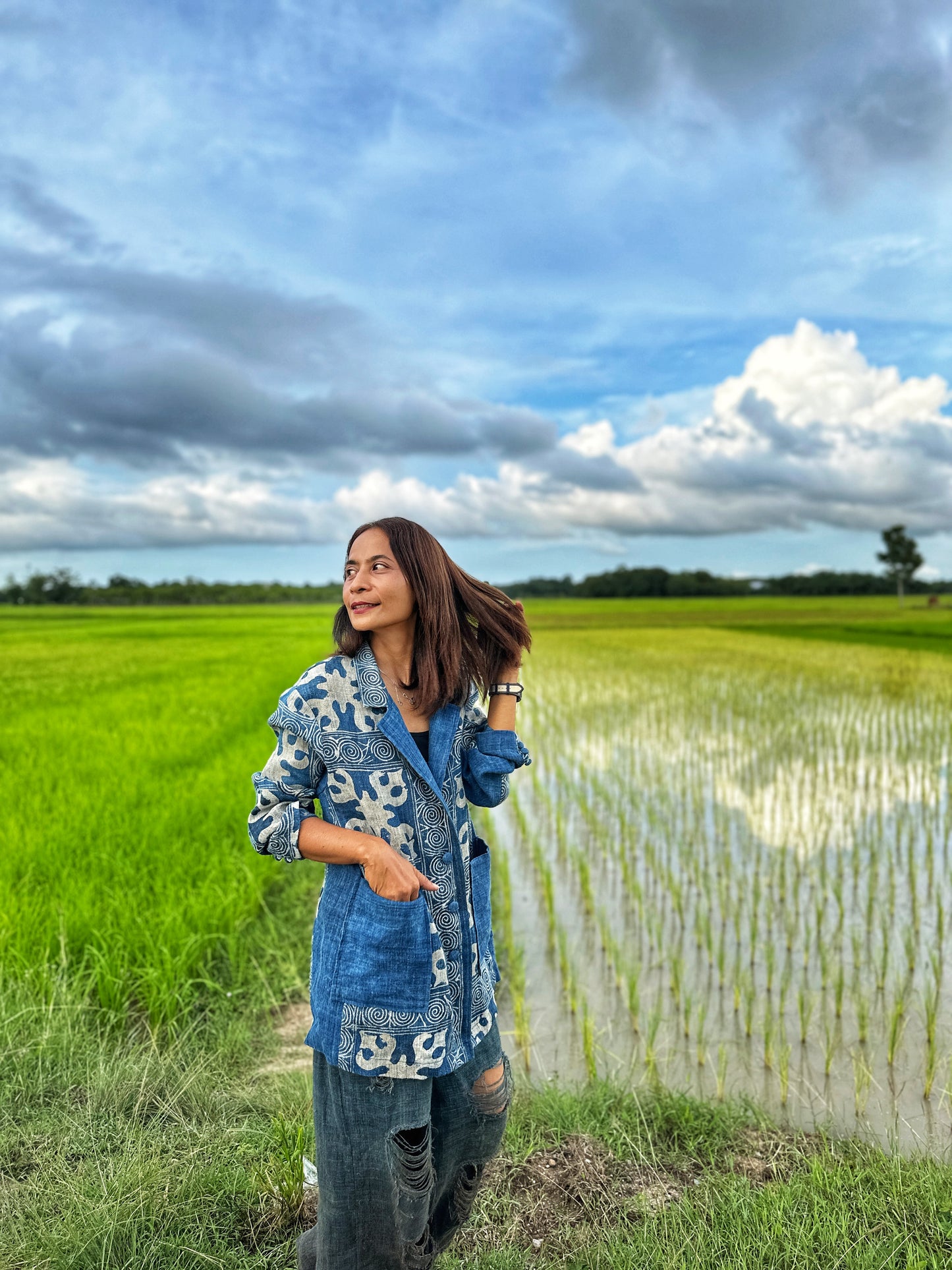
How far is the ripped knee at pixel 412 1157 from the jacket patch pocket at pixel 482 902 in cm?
32

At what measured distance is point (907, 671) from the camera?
49.1 ft

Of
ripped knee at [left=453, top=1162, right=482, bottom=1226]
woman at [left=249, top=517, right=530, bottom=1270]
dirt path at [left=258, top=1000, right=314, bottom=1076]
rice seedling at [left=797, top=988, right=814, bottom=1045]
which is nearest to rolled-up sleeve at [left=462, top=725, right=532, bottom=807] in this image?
woman at [left=249, top=517, right=530, bottom=1270]

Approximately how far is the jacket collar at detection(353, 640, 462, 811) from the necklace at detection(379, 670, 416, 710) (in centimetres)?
4

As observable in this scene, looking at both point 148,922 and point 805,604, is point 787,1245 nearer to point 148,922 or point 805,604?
point 148,922

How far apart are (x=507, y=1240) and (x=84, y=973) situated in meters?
2.07

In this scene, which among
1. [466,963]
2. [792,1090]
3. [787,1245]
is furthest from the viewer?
[792,1090]

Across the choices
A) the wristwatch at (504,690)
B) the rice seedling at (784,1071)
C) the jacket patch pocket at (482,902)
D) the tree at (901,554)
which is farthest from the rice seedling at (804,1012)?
the tree at (901,554)

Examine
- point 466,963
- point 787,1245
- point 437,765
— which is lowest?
point 787,1245

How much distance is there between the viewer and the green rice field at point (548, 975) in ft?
6.89

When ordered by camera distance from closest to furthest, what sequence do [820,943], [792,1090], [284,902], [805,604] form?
[792,1090]
[820,943]
[284,902]
[805,604]

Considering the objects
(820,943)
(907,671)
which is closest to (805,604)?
(907,671)

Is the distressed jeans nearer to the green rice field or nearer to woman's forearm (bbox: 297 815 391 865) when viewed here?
woman's forearm (bbox: 297 815 391 865)

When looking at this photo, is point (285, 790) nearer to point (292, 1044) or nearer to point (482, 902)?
point (482, 902)

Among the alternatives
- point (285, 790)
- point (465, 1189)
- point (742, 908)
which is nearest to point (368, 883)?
point (285, 790)
